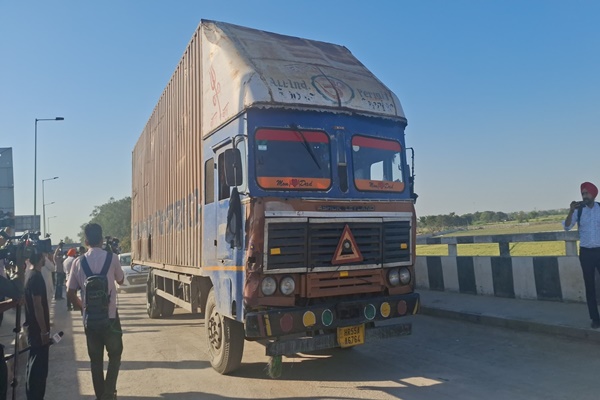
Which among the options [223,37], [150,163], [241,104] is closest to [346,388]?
[241,104]

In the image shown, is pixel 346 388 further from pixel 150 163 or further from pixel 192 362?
pixel 150 163

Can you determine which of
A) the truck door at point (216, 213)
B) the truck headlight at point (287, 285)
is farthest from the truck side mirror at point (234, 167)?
the truck headlight at point (287, 285)

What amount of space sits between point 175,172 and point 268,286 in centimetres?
446

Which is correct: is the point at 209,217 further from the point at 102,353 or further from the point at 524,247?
the point at 524,247

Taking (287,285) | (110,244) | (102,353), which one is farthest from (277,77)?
(110,244)

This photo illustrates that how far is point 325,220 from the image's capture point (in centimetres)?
550

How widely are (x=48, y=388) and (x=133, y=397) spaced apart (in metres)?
1.31

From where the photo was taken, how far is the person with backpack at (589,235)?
22.3 ft

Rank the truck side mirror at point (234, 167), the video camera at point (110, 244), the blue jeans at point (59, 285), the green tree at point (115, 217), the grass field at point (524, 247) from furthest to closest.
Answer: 1. the green tree at point (115, 217)
2. the blue jeans at point (59, 285)
3. the grass field at point (524, 247)
4. the video camera at point (110, 244)
5. the truck side mirror at point (234, 167)

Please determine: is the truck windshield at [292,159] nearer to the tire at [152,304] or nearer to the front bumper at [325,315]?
the front bumper at [325,315]

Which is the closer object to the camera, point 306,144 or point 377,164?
point 306,144

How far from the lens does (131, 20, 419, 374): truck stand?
5.33 m

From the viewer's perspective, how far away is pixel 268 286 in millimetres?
5289

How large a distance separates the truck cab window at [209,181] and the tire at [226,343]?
1.27 metres
